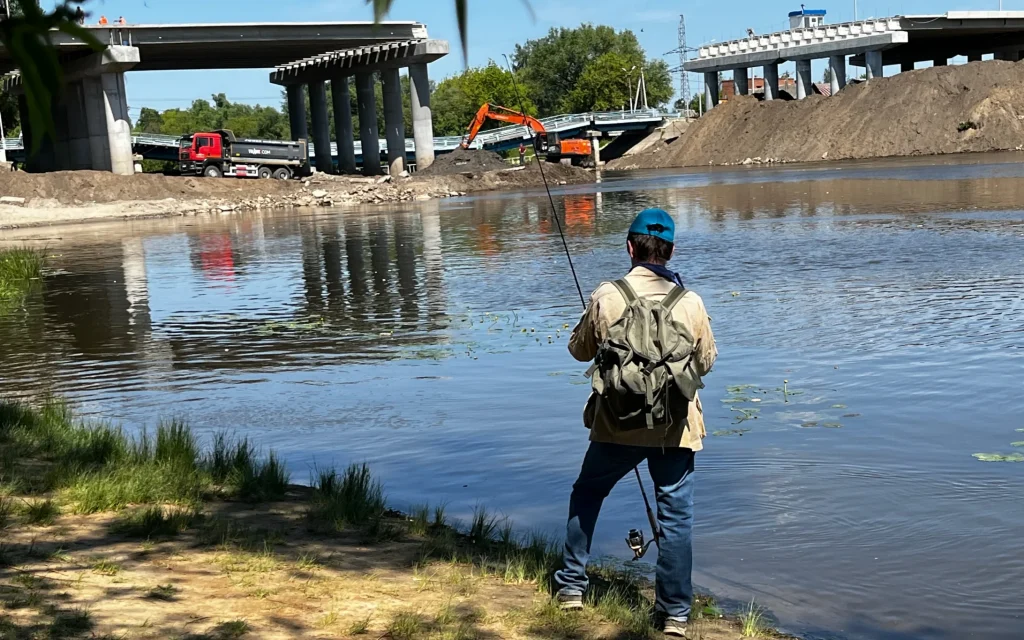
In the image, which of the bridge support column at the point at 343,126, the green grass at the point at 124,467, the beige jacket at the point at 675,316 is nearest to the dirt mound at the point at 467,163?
the bridge support column at the point at 343,126

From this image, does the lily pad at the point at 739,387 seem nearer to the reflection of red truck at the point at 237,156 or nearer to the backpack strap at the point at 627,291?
the backpack strap at the point at 627,291

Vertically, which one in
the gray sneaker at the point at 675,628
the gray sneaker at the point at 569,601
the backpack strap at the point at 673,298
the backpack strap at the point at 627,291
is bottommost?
the gray sneaker at the point at 675,628

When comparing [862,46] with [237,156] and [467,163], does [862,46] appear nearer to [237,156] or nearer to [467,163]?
[467,163]

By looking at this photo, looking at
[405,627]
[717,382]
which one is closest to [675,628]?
[405,627]

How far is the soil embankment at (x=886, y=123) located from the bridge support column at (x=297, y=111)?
1133 inches

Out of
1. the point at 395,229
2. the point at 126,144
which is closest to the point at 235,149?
the point at 126,144

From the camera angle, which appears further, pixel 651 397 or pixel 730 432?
pixel 730 432

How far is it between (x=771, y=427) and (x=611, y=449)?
4.05m

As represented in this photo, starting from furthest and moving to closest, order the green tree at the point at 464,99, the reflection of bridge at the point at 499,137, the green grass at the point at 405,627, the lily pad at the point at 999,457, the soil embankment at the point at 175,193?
the green tree at the point at 464,99 < the reflection of bridge at the point at 499,137 < the soil embankment at the point at 175,193 < the lily pad at the point at 999,457 < the green grass at the point at 405,627

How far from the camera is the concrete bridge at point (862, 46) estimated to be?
93.2 m

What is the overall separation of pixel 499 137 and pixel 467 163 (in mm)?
23829

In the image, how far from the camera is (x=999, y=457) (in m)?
7.77

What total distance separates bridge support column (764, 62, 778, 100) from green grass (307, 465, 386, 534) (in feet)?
339

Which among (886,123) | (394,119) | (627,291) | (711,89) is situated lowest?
(627,291)
